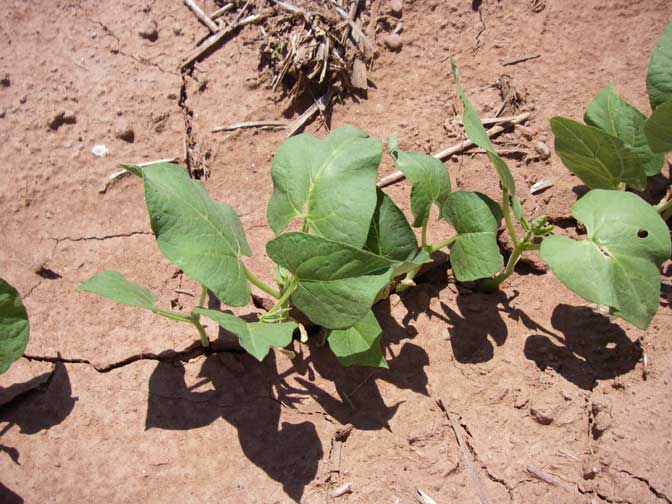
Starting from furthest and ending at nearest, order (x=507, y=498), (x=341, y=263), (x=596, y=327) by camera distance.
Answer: (x=596, y=327) < (x=507, y=498) < (x=341, y=263)

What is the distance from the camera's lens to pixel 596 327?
2.38m

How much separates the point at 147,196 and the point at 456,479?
1450 mm

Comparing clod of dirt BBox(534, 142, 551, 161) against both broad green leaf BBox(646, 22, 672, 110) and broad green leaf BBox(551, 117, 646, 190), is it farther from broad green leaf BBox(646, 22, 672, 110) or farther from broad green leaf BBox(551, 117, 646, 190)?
broad green leaf BBox(646, 22, 672, 110)

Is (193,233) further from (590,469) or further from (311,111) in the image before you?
(590,469)

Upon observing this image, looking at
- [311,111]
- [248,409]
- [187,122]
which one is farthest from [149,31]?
[248,409]

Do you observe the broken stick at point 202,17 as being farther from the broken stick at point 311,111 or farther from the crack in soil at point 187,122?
the broken stick at point 311,111

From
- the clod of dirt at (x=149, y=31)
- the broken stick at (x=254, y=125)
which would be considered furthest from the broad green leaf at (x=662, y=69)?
the clod of dirt at (x=149, y=31)

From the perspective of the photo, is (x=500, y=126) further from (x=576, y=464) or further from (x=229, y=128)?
(x=576, y=464)

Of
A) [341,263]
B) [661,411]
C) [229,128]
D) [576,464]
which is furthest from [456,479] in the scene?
[229,128]

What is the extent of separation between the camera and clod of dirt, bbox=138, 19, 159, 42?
314 cm

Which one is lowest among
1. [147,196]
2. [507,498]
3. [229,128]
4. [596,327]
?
[507,498]

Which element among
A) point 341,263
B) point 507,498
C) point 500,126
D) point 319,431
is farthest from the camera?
point 500,126

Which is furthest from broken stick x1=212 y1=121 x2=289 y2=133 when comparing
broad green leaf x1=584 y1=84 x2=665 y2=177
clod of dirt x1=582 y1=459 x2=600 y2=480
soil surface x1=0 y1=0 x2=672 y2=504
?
clod of dirt x1=582 y1=459 x2=600 y2=480

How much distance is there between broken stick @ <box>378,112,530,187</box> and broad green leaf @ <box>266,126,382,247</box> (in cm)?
54
